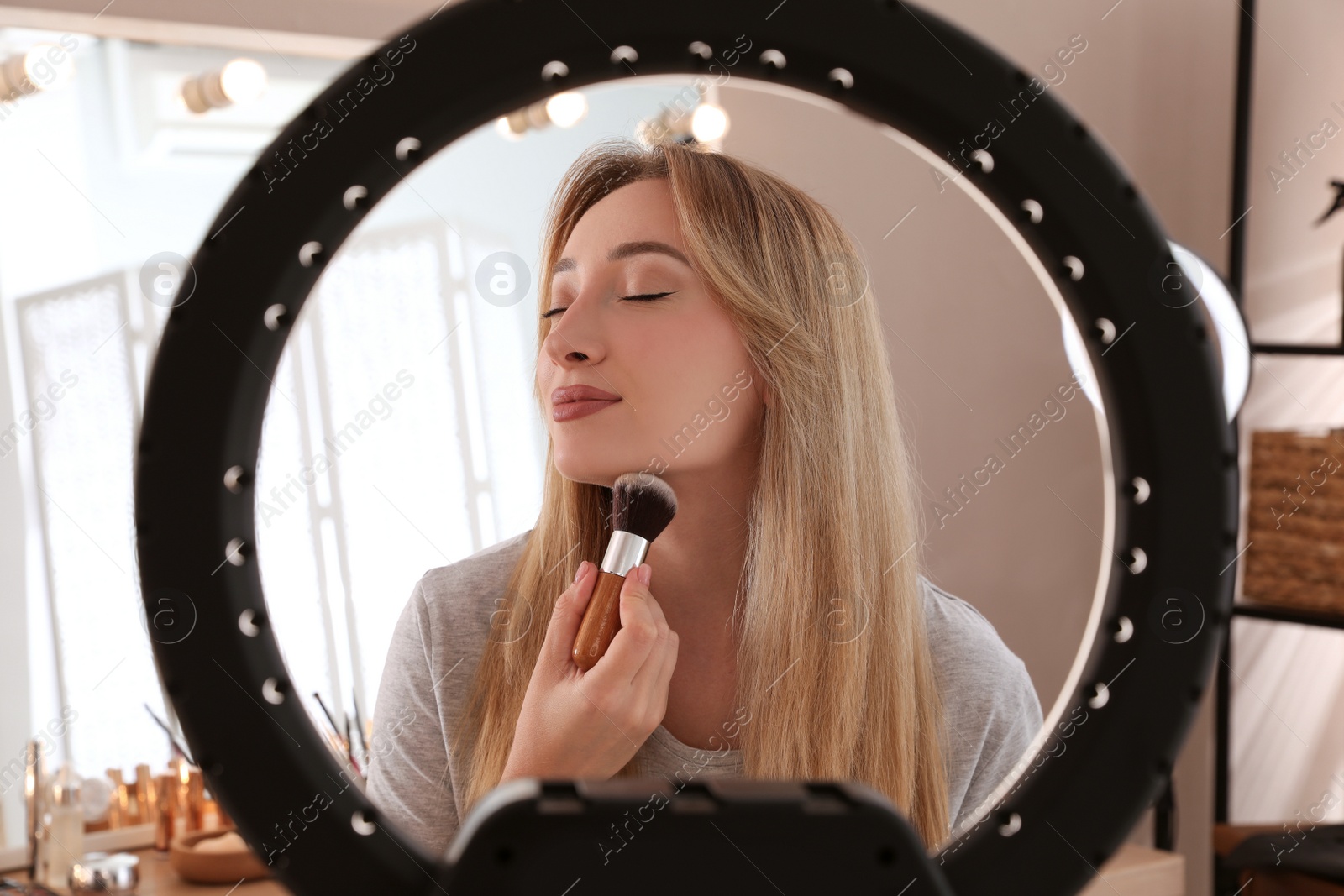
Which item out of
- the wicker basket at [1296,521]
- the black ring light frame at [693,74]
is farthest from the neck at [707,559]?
the wicker basket at [1296,521]

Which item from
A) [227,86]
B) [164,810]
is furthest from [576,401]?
[164,810]

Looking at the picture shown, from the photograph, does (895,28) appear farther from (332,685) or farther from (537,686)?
(332,685)

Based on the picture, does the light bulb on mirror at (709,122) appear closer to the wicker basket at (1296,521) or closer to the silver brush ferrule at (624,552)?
the silver brush ferrule at (624,552)

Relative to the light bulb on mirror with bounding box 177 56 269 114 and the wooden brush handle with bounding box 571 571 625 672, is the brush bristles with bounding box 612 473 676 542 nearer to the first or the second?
the wooden brush handle with bounding box 571 571 625 672

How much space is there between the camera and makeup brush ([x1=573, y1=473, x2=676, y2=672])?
214 mm

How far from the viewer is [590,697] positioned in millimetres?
211

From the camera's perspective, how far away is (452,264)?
625 mm

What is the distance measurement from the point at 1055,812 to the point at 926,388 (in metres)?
0.31

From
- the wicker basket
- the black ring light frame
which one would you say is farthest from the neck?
the wicker basket

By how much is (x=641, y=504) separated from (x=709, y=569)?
6cm

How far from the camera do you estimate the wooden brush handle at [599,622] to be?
0.21 metres

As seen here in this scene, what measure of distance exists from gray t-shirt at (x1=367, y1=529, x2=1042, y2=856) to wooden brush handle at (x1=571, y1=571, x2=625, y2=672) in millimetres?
51

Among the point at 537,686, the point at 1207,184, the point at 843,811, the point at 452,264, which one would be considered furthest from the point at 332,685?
the point at 1207,184

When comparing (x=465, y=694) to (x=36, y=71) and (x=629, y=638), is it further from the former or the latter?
(x=36, y=71)
